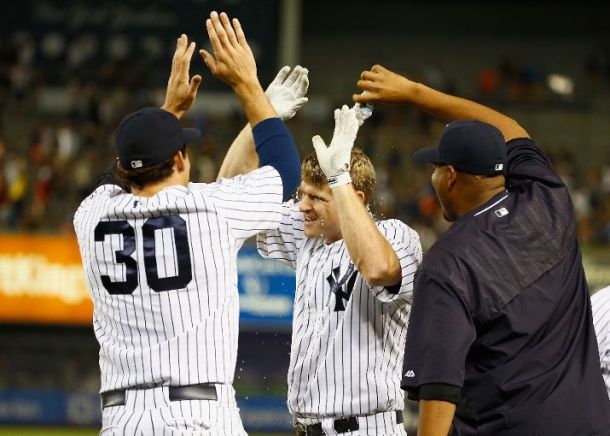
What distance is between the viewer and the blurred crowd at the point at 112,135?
18.6 meters

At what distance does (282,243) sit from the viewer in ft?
15.8

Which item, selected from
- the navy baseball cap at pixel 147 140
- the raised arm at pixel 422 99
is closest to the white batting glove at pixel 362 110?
the raised arm at pixel 422 99

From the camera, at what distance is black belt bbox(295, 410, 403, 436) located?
430cm

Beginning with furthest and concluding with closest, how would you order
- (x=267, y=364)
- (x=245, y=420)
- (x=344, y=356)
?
1. (x=267, y=364)
2. (x=245, y=420)
3. (x=344, y=356)

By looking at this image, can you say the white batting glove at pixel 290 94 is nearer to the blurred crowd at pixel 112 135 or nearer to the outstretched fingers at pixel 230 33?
the outstretched fingers at pixel 230 33

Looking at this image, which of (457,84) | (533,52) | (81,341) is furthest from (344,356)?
(533,52)

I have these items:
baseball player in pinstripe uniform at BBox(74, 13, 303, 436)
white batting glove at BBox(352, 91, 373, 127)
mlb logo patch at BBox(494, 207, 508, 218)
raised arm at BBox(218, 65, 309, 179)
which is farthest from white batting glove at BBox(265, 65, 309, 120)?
mlb logo patch at BBox(494, 207, 508, 218)

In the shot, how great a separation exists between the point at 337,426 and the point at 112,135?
1696 cm

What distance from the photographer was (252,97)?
158 inches

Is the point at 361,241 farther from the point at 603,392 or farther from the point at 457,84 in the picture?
the point at 457,84

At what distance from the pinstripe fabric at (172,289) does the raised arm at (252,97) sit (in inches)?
8.6

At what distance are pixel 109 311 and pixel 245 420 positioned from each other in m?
9.17

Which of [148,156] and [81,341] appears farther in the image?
[81,341]

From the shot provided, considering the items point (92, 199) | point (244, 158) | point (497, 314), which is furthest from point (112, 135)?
point (497, 314)
